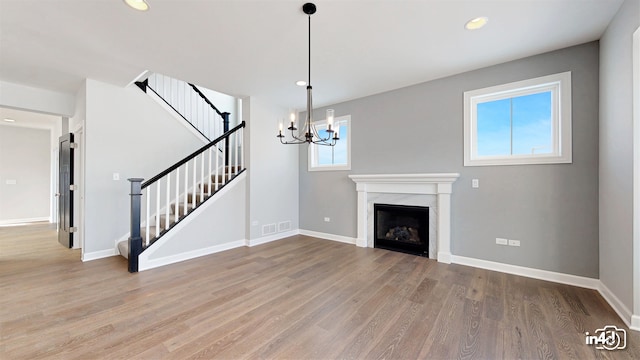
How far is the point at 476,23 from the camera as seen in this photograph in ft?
8.26

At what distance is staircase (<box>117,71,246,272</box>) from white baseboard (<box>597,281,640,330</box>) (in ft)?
15.1

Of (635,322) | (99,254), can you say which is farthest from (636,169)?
(99,254)

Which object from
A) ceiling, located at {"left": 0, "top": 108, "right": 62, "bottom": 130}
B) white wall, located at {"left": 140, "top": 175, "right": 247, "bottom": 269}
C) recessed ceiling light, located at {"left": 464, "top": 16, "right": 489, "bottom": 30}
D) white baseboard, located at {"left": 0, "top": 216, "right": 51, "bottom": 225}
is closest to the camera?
recessed ceiling light, located at {"left": 464, "top": 16, "right": 489, "bottom": 30}

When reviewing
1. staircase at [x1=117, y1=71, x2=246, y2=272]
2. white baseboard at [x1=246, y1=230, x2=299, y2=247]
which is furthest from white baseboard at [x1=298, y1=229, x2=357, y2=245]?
staircase at [x1=117, y1=71, x2=246, y2=272]

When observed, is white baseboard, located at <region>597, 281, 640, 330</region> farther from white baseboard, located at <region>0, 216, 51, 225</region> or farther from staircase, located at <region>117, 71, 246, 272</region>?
white baseboard, located at <region>0, 216, 51, 225</region>

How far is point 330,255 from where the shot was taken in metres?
4.09

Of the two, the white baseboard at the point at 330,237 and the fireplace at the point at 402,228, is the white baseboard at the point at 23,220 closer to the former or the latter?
the white baseboard at the point at 330,237

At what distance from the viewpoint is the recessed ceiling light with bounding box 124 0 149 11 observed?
2.18 m

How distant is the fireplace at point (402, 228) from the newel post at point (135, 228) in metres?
3.60

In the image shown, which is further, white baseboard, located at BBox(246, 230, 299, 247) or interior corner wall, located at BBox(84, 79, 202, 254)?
white baseboard, located at BBox(246, 230, 299, 247)

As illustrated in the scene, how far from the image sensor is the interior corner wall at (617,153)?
2104 millimetres

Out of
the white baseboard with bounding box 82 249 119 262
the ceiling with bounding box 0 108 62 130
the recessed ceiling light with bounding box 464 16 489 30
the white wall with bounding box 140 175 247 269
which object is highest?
the recessed ceiling light with bounding box 464 16 489 30

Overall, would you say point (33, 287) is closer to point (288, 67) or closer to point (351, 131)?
point (288, 67)

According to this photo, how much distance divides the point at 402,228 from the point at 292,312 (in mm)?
2719
